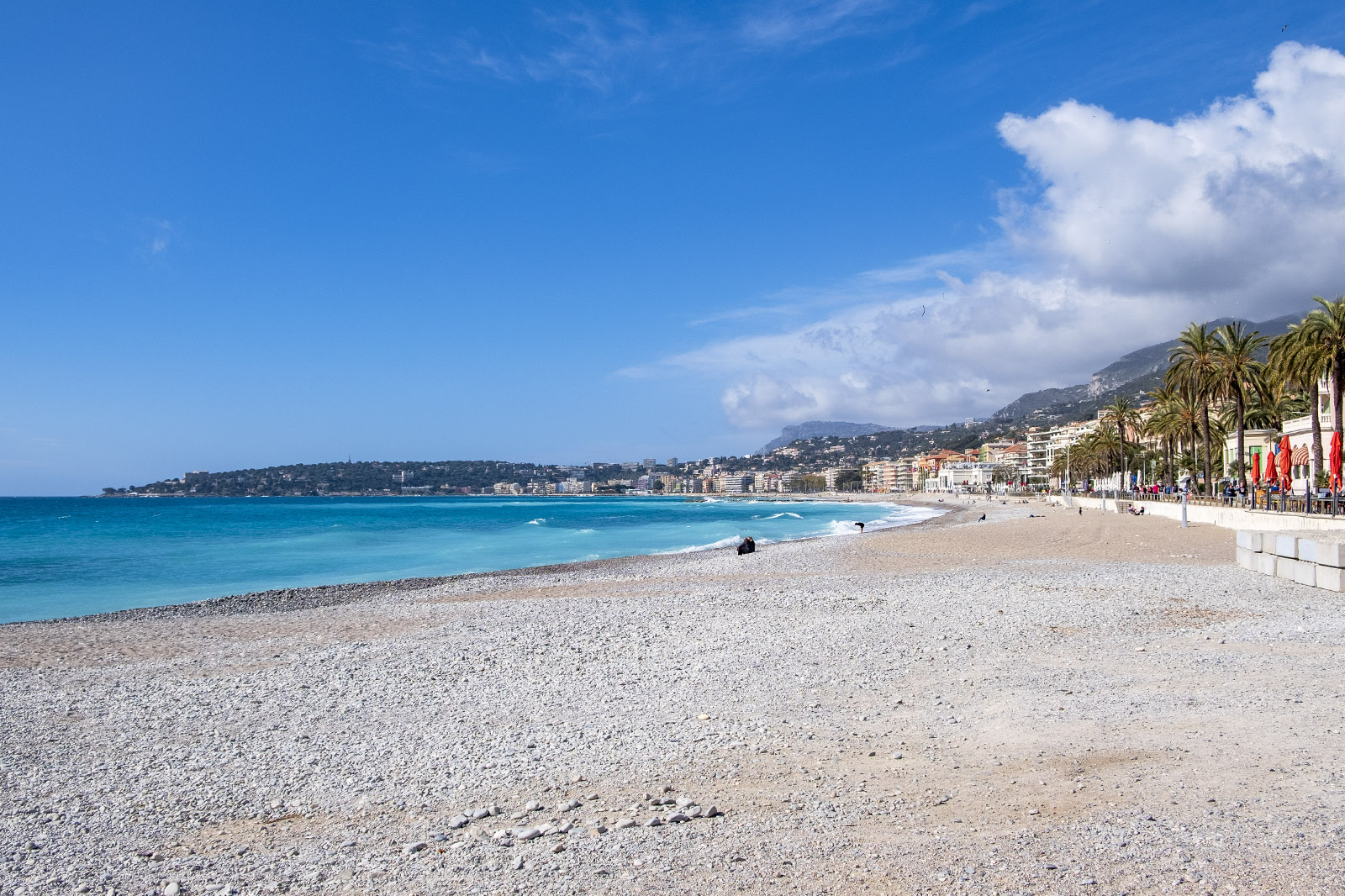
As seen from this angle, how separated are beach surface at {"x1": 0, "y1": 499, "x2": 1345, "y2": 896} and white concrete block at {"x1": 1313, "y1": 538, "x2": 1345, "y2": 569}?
50.9 inches

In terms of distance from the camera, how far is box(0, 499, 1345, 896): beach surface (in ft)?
15.4

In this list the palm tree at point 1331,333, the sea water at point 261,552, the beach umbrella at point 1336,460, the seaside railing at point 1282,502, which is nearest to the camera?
the sea water at point 261,552

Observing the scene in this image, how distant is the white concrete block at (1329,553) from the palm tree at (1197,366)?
38091 millimetres

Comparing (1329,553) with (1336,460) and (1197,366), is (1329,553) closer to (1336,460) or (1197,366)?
(1336,460)

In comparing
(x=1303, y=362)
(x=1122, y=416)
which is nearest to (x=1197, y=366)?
(x=1303, y=362)

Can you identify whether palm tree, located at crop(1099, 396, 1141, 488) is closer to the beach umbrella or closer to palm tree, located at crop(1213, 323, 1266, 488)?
palm tree, located at crop(1213, 323, 1266, 488)

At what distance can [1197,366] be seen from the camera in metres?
49.8

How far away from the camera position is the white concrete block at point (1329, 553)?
47.2 feet

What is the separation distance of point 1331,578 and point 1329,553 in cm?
41

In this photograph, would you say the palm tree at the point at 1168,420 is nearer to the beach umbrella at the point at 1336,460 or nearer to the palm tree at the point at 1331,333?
the palm tree at the point at 1331,333

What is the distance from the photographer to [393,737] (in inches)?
297

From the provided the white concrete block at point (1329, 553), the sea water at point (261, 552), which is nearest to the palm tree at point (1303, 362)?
the sea water at point (261, 552)

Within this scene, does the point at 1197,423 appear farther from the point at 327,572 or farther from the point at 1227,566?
the point at 327,572

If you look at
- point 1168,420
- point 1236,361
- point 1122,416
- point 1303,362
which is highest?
point 1236,361
